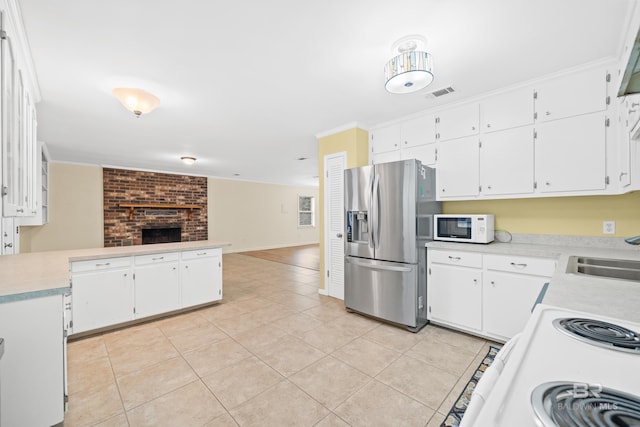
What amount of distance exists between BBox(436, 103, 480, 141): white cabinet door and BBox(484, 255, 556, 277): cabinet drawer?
1.33 metres

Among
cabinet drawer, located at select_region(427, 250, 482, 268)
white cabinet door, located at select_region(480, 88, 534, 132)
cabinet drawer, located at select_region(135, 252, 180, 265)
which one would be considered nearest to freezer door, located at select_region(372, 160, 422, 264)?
cabinet drawer, located at select_region(427, 250, 482, 268)

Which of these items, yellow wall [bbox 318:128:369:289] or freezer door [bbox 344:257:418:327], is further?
yellow wall [bbox 318:128:369:289]

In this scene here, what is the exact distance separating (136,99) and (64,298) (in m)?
1.94

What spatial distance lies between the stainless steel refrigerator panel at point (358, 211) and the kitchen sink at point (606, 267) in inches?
66.0

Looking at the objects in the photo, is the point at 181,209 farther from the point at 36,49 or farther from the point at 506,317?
the point at 506,317

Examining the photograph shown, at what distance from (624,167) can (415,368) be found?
7.30 ft

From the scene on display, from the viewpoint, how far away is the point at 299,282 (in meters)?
4.79

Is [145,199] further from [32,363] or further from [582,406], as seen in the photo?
[582,406]

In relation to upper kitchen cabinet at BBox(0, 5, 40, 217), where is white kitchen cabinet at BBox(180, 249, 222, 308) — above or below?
below

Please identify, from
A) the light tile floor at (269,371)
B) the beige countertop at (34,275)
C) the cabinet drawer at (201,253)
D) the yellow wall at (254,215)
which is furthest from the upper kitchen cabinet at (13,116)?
the yellow wall at (254,215)

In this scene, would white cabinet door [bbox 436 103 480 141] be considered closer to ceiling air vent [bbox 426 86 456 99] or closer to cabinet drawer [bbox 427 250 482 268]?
ceiling air vent [bbox 426 86 456 99]

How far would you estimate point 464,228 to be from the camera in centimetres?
283

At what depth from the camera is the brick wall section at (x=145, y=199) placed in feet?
20.9

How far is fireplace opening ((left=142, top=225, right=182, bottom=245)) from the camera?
271 inches
